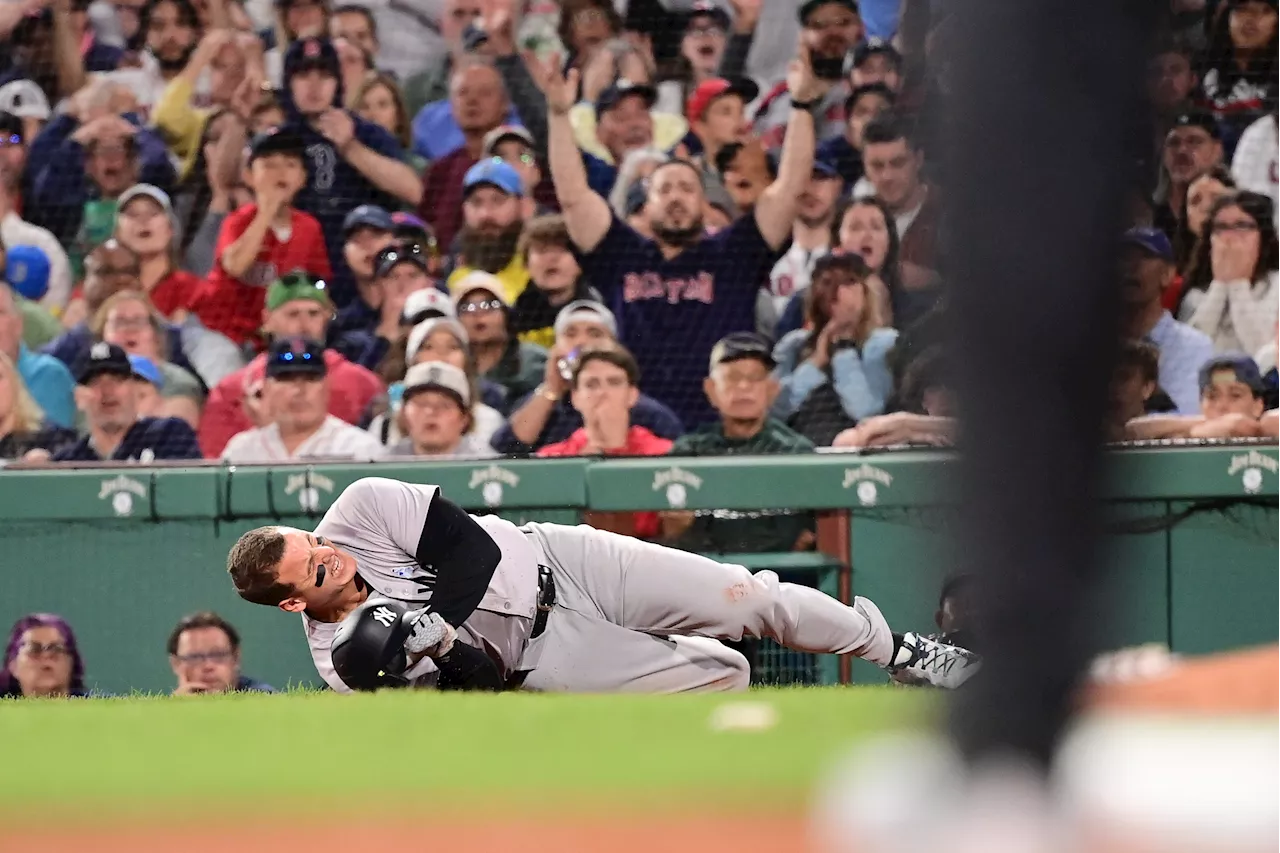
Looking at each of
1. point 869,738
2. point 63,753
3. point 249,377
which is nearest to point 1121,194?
point 869,738

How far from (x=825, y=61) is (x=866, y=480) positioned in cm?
231

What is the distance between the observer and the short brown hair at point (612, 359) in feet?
19.3

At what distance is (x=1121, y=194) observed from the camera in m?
0.82

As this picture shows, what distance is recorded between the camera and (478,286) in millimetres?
6383

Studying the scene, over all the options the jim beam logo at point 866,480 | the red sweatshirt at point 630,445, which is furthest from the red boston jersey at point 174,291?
the jim beam logo at point 866,480

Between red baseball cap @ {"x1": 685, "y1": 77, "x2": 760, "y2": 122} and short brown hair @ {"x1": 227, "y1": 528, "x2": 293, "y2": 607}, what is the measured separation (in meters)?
3.38

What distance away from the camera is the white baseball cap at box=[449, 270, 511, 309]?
6379 millimetres

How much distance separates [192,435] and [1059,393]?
5865 millimetres

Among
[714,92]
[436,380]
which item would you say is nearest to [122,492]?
[436,380]

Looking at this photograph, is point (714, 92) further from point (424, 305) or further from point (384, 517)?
point (384, 517)

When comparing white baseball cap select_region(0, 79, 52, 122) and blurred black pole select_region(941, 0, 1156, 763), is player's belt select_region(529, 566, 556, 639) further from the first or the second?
white baseball cap select_region(0, 79, 52, 122)

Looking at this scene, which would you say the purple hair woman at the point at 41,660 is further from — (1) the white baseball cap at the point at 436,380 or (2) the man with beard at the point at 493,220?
(2) the man with beard at the point at 493,220

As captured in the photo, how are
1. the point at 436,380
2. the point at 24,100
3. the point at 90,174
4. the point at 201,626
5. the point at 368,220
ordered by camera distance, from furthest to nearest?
the point at 24,100 < the point at 90,174 < the point at 368,220 < the point at 436,380 < the point at 201,626

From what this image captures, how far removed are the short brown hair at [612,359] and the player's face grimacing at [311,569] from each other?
5.63ft
